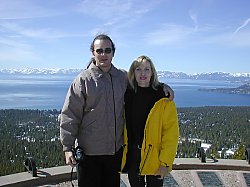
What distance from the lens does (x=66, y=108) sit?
2.28 metres

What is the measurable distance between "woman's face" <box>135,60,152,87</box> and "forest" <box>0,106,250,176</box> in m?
28.7

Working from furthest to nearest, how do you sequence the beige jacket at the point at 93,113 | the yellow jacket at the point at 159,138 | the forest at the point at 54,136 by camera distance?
the forest at the point at 54,136, the yellow jacket at the point at 159,138, the beige jacket at the point at 93,113

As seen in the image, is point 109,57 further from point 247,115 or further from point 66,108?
point 247,115

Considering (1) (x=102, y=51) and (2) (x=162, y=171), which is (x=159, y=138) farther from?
(1) (x=102, y=51)

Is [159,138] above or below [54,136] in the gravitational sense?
above

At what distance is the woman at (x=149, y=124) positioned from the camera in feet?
8.23

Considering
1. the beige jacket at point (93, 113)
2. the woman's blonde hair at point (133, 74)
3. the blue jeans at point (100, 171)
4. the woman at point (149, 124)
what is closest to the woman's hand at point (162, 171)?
the woman at point (149, 124)

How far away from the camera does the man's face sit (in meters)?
2.31

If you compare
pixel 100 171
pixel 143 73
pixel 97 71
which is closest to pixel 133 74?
A: pixel 143 73

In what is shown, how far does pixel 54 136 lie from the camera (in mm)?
59125

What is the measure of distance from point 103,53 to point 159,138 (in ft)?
2.75

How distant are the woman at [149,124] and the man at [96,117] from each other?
0.12 metres

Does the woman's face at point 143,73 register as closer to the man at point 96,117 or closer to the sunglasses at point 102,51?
the man at point 96,117

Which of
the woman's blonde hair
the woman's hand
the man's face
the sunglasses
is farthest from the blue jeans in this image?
the sunglasses
